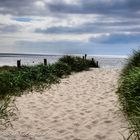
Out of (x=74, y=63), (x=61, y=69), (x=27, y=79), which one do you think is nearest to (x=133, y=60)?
(x=27, y=79)

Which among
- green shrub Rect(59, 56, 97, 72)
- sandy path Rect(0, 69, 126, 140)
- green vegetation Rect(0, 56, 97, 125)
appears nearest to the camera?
sandy path Rect(0, 69, 126, 140)

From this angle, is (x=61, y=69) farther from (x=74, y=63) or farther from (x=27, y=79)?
(x=27, y=79)

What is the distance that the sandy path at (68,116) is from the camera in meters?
9.77

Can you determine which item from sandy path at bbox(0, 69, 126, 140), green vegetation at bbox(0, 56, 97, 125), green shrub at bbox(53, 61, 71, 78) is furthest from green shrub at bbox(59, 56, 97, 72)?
sandy path at bbox(0, 69, 126, 140)

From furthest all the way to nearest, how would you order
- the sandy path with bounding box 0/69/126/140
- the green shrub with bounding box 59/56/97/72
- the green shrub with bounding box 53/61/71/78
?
1. the green shrub with bounding box 59/56/97/72
2. the green shrub with bounding box 53/61/71/78
3. the sandy path with bounding box 0/69/126/140

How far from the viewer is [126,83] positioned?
1254 centimetres

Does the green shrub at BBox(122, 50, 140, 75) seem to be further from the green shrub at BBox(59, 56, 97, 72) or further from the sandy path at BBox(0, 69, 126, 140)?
the green shrub at BBox(59, 56, 97, 72)

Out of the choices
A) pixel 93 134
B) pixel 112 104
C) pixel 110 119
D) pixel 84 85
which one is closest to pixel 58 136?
pixel 93 134

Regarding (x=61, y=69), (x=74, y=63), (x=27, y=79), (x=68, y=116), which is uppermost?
(x=74, y=63)

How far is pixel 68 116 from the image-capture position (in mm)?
12305

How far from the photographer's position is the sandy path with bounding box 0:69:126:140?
977cm

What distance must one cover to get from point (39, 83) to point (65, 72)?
622 centimetres

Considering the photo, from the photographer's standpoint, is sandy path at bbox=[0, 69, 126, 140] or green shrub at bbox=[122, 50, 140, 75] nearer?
sandy path at bbox=[0, 69, 126, 140]

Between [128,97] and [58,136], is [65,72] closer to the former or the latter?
[128,97]
